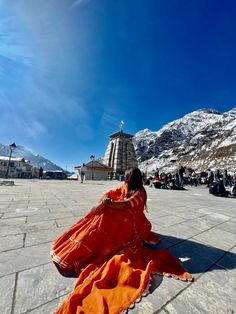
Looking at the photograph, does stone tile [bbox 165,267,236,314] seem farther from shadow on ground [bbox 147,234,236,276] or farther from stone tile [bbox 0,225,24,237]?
stone tile [bbox 0,225,24,237]

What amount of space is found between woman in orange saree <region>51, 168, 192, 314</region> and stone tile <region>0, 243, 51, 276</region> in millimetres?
216

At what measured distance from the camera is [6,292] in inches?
58.9

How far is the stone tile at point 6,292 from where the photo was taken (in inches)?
52.0

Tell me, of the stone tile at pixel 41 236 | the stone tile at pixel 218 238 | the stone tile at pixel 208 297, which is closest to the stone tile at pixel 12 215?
the stone tile at pixel 41 236

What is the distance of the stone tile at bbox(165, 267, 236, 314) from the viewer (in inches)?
54.9

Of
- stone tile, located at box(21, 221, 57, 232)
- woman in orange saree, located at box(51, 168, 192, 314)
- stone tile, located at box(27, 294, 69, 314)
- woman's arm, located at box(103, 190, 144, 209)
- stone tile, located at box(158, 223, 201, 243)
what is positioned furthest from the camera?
stone tile, located at box(21, 221, 57, 232)

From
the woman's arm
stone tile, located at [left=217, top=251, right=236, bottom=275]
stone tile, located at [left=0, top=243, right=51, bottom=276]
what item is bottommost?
stone tile, located at [left=217, top=251, right=236, bottom=275]

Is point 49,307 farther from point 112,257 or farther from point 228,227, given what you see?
point 228,227

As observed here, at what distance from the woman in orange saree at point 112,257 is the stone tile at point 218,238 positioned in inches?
39.9

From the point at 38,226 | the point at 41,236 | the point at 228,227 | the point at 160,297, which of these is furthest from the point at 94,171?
the point at 160,297

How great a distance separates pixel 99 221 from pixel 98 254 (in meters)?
0.39

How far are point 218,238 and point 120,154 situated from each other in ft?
157

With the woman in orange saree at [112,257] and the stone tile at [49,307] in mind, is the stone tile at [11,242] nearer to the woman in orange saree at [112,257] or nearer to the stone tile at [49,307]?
the woman in orange saree at [112,257]

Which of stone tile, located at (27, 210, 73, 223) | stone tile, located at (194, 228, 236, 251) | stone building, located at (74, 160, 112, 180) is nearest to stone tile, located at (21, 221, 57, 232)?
stone tile, located at (27, 210, 73, 223)
